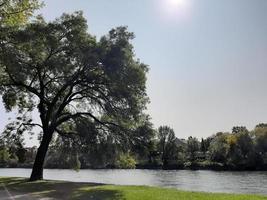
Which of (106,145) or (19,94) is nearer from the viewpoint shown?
(106,145)

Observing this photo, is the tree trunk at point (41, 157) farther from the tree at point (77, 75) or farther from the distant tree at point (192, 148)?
the distant tree at point (192, 148)

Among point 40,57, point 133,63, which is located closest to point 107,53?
point 133,63

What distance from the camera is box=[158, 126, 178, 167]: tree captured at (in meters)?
124

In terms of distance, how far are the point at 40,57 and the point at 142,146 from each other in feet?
37.3

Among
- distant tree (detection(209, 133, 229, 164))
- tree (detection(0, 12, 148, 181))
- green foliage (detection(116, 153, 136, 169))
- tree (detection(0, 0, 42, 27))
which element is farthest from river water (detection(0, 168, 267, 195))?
distant tree (detection(209, 133, 229, 164))

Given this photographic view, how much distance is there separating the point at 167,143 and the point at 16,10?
112 metres

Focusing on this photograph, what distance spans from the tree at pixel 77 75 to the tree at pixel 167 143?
8514cm

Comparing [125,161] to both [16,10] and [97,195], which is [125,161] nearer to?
[97,195]

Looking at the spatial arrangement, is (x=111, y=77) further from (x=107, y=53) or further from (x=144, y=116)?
(x=144, y=116)

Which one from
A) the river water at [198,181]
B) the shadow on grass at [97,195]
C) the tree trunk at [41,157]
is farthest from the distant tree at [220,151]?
the shadow on grass at [97,195]

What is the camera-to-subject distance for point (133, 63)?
33031mm

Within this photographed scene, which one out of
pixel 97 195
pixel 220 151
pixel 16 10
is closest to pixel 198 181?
pixel 97 195

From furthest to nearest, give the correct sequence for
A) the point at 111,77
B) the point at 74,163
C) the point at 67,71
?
1. the point at 74,163
2. the point at 67,71
3. the point at 111,77

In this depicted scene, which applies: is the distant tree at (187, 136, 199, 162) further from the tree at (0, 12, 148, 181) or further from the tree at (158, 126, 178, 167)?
the tree at (0, 12, 148, 181)
